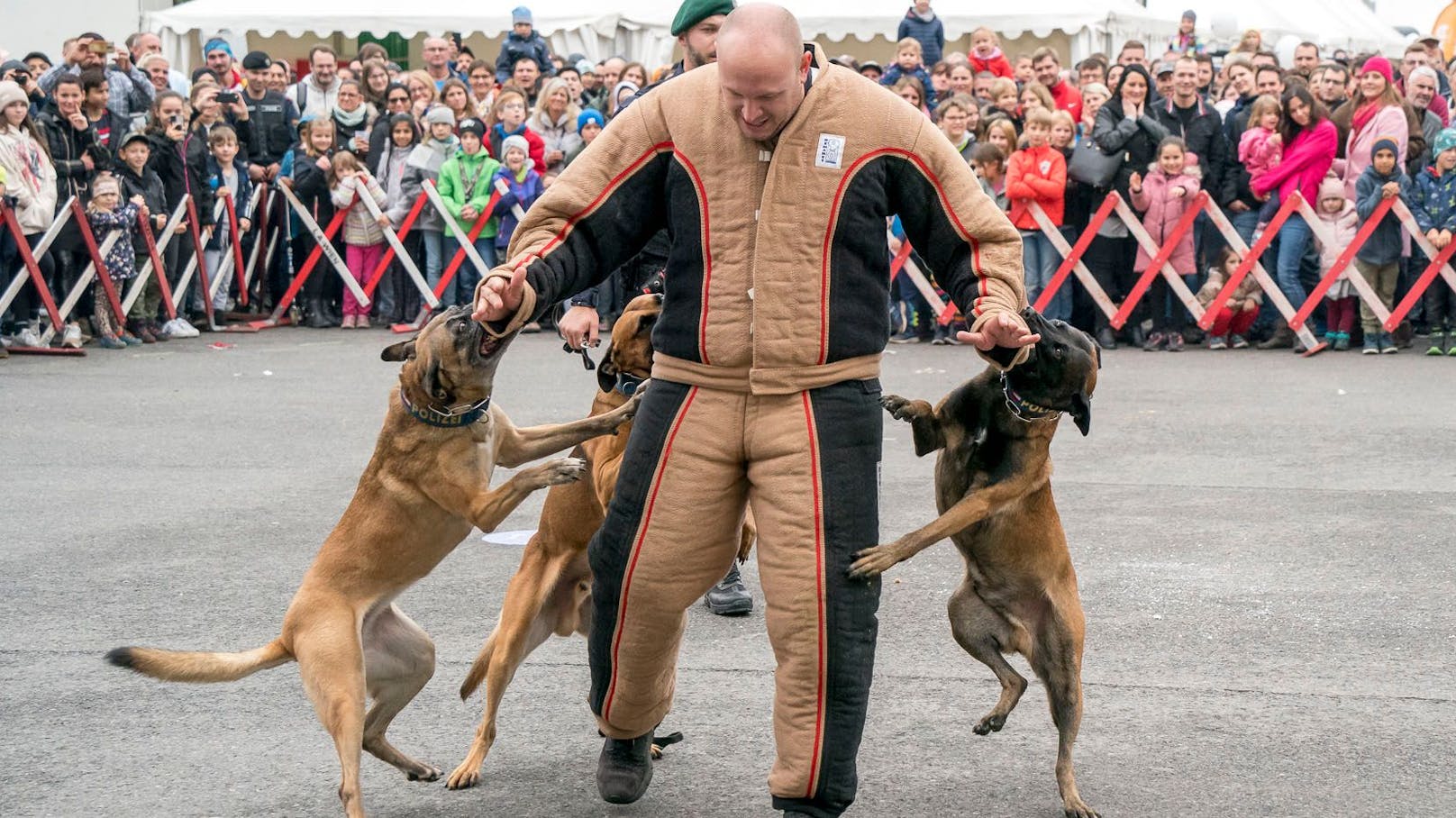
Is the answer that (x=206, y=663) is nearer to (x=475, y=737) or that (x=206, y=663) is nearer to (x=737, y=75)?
(x=475, y=737)

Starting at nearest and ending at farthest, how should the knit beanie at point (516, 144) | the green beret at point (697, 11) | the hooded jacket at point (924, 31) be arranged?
the green beret at point (697, 11)
the knit beanie at point (516, 144)
the hooded jacket at point (924, 31)

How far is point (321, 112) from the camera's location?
53.3ft

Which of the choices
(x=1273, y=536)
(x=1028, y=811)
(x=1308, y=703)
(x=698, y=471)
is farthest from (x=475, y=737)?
(x=1273, y=536)

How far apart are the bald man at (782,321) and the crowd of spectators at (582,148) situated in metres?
8.18

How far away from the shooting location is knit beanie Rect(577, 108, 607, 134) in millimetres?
14812

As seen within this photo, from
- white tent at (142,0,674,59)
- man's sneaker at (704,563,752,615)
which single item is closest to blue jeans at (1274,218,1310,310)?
man's sneaker at (704,563,752,615)

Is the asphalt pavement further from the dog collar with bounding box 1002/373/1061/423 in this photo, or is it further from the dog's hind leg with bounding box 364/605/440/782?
the dog collar with bounding box 1002/373/1061/423

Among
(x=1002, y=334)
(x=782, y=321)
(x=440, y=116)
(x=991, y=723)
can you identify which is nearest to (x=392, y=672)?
(x=782, y=321)

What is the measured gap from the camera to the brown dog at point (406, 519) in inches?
171

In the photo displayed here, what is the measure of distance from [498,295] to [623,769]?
4.36ft

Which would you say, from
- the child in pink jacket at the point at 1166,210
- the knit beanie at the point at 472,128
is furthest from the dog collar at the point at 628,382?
the knit beanie at the point at 472,128

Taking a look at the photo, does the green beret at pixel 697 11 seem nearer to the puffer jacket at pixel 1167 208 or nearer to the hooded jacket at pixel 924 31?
the puffer jacket at pixel 1167 208

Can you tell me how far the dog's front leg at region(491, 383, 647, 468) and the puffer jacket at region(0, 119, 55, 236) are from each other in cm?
912

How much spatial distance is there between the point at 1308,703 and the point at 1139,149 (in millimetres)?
9110
